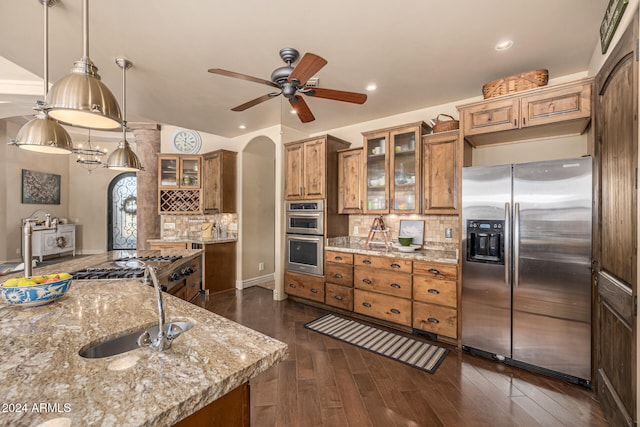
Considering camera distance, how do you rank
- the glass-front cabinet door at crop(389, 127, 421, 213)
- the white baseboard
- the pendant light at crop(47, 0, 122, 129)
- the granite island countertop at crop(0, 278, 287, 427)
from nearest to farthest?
1. the granite island countertop at crop(0, 278, 287, 427)
2. the pendant light at crop(47, 0, 122, 129)
3. the glass-front cabinet door at crop(389, 127, 421, 213)
4. the white baseboard

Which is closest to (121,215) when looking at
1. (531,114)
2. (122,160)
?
(122,160)

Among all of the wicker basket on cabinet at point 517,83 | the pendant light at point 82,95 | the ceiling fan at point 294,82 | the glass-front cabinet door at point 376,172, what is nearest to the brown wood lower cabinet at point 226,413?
the pendant light at point 82,95

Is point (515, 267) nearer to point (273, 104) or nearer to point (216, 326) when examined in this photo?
point (216, 326)

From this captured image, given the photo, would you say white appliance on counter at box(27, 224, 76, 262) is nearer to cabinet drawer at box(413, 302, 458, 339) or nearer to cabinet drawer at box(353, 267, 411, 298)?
cabinet drawer at box(353, 267, 411, 298)

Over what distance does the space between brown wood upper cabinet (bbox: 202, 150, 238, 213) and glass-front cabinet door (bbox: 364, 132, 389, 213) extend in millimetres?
2495

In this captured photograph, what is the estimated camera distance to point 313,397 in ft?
6.79

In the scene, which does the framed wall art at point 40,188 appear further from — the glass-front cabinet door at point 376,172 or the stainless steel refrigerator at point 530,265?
the stainless steel refrigerator at point 530,265

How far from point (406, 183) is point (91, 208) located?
829cm

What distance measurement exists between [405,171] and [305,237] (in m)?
1.64

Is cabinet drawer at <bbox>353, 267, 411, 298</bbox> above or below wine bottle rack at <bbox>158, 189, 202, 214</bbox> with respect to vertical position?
below

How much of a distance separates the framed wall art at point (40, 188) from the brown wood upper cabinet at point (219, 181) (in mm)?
4784

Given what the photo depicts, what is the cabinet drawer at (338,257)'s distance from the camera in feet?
11.8

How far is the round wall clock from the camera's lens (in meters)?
5.59

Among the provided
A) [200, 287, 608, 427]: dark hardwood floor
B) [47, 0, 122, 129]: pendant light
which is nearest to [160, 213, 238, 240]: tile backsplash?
[200, 287, 608, 427]: dark hardwood floor
